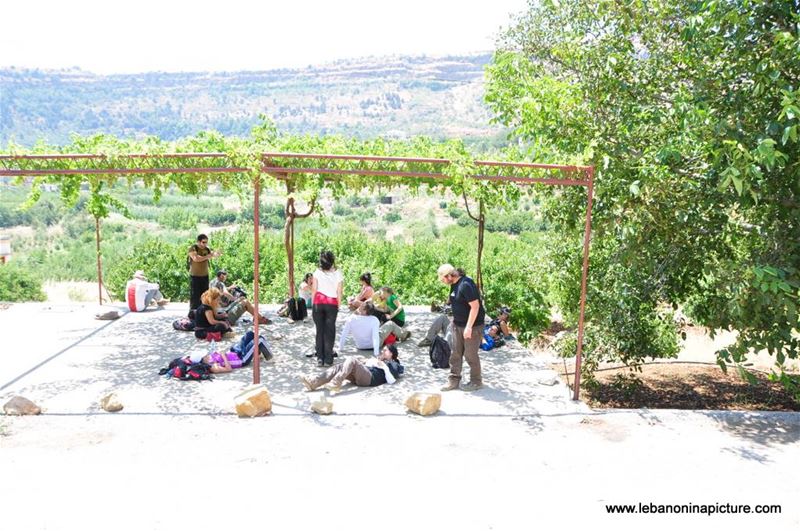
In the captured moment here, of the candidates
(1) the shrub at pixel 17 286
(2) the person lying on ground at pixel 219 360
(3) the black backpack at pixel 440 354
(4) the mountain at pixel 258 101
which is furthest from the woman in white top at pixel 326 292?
(4) the mountain at pixel 258 101

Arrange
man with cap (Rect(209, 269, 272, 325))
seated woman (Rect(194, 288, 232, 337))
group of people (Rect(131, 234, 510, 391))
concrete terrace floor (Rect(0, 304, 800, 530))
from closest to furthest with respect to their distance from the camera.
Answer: concrete terrace floor (Rect(0, 304, 800, 530)) → group of people (Rect(131, 234, 510, 391)) → seated woman (Rect(194, 288, 232, 337)) → man with cap (Rect(209, 269, 272, 325))

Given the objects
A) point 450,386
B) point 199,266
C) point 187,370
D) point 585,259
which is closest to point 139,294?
point 199,266

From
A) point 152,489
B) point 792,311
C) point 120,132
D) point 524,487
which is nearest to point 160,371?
point 152,489

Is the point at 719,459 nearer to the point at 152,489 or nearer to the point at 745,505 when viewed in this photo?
the point at 745,505

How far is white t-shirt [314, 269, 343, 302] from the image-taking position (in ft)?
28.7

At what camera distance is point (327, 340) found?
8938mm

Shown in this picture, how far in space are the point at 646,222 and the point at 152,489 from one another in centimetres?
569

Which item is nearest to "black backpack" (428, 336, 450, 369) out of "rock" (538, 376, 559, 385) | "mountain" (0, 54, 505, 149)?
"rock" (538, 376, 559, 385)

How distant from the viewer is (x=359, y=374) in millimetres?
8375

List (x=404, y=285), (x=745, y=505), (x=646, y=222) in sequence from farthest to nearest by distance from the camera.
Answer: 1. (x=404, y=285)
2. (x=646, y=222)
3. (x=745, y=505)

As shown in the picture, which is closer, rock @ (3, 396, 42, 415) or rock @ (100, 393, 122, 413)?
rock @ (3, 396, 42, 415)

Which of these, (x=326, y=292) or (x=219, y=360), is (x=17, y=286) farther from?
(x=326, y=292)

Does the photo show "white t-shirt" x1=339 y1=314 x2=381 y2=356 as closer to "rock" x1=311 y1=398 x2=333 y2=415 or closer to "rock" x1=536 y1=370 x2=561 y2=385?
"rock" x1=311 y1=398 x2=333 y2=415

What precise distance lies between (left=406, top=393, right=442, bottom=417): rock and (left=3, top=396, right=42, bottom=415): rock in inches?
152
